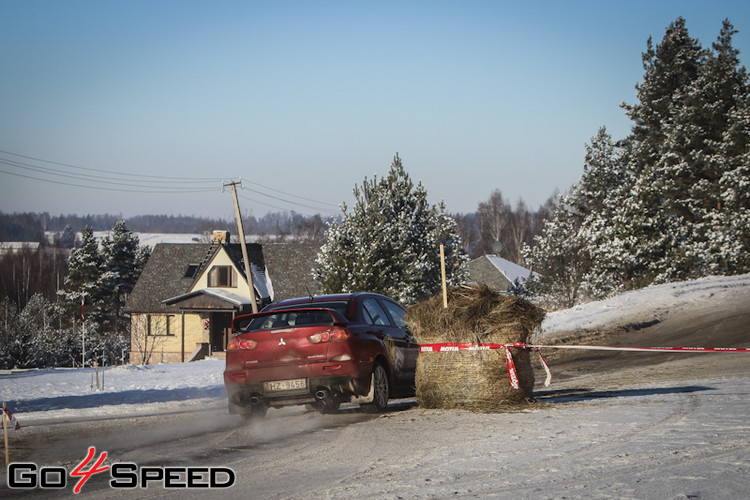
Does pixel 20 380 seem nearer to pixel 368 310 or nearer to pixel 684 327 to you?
pixel 368 310

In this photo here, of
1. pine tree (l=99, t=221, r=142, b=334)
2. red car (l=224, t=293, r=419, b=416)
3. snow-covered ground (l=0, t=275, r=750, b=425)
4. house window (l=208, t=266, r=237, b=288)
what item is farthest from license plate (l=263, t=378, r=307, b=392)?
pine tree (l=99, t=221, r=142, b=334)

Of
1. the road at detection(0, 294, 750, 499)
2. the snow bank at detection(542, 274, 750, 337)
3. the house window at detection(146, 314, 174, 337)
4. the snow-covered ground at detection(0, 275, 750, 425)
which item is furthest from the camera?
the house window at detection(146, 314, 174, 337)

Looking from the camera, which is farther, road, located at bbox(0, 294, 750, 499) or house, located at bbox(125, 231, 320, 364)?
house, located at bbox(125, 231, 320, 364)

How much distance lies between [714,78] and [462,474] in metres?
40.6

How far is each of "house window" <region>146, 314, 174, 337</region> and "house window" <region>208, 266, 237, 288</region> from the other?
410 centimetres

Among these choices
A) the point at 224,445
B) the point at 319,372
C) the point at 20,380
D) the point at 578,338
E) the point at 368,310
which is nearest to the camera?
the point at 224,445

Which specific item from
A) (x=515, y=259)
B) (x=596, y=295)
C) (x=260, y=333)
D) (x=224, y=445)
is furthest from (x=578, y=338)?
(x=515, y=259)

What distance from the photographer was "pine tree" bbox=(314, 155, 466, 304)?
36156 millimetres

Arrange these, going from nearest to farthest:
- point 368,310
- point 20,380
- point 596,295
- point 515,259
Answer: point 368,310
point 20,380
point 596,295
point 515,259

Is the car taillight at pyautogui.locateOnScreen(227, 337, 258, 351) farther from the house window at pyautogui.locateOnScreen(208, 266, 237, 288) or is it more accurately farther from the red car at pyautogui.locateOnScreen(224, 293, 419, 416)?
the house window at pyautogui.locateOnScreen(208, 266, 237, 288)

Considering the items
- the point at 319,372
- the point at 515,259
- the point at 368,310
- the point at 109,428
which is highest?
the point at 515,259

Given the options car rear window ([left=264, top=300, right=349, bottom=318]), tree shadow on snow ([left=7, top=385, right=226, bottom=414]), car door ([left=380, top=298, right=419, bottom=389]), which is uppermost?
car rear window ([left=264, top=300, right=349, bottom=318])

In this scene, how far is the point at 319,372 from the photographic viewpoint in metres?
9.84

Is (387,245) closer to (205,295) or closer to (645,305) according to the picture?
(645,305)
